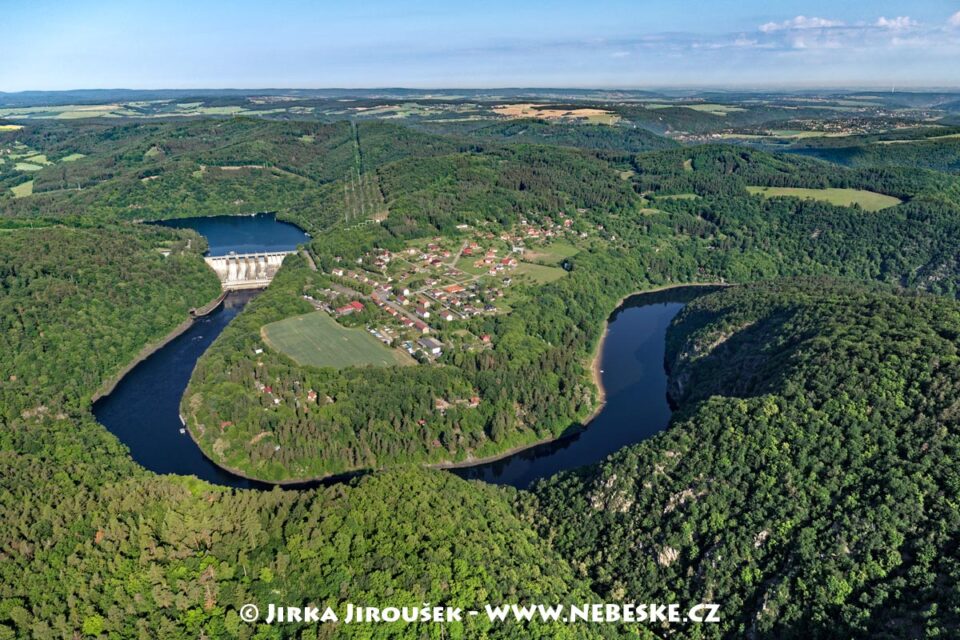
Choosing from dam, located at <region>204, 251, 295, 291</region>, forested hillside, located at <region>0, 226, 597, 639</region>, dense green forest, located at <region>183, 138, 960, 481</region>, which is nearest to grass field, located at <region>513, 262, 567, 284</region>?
dense green forest, located at <region>183, 138, 960, 481</region>

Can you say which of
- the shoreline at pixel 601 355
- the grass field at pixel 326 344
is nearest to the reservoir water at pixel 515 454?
the shoreline at pixel 601 355

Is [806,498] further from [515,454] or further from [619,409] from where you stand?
[619,409]

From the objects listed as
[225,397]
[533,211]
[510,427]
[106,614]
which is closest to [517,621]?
[106,614]

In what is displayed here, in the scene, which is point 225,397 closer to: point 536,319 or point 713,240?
point 536,319

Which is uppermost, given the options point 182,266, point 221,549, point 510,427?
point 182,266

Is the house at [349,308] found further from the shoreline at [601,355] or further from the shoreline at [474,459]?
the shoreline at [601,355]
